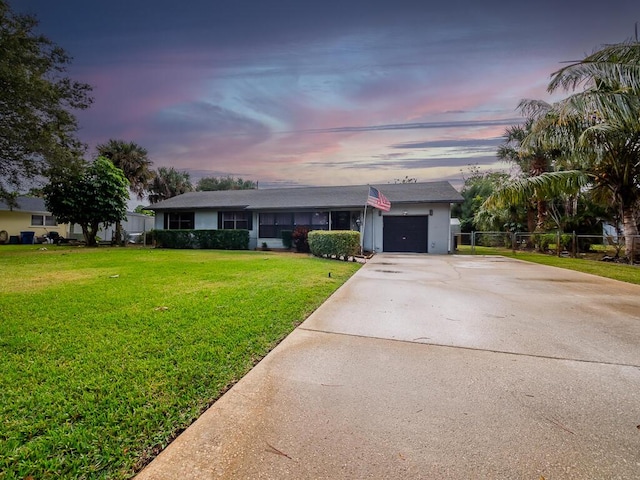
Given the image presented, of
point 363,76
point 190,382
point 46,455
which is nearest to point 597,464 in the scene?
point 190,382

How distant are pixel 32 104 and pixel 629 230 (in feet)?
81.6

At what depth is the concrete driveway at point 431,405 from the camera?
1.50 meters

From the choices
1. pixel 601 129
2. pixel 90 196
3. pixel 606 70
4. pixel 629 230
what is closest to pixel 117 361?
pixel 601 129

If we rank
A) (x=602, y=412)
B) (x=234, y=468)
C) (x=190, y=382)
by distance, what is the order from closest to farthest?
(x=234, y=468) < (x=602, y=412) < (x=190, y=382)

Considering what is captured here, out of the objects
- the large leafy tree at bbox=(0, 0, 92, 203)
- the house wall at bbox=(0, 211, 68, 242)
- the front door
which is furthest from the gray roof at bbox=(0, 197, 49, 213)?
the front door

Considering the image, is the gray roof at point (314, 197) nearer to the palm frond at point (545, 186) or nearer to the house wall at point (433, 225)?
the house wall at point (433, 225)

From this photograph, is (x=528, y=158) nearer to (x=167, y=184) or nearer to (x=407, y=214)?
(x=407, y=214)

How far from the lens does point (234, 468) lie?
1463mm

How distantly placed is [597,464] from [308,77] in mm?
12749

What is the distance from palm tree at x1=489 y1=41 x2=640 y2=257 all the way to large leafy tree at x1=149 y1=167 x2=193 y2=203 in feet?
111

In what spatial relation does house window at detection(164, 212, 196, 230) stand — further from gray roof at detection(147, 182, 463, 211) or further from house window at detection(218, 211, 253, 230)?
house window at detection(218, 211, 253, 230)

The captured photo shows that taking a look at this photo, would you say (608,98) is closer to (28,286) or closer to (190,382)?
(190,382)

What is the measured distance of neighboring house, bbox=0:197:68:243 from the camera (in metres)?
22.5

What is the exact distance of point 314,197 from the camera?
18.2m
